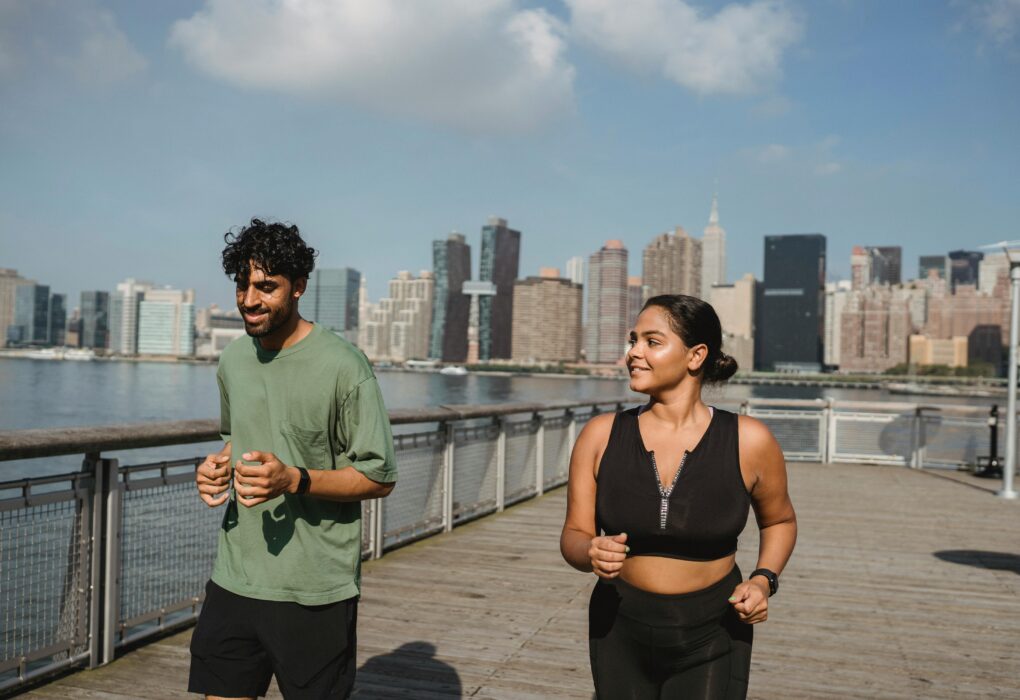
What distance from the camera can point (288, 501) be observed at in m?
2.33

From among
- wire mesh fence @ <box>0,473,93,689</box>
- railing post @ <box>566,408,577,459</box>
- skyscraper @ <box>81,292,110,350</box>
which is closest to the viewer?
wire mesh fence @ <box>0,473,93,689</box>

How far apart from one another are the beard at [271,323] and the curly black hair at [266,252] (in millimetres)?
93

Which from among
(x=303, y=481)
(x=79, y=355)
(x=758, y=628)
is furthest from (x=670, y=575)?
(x=79, y=355)

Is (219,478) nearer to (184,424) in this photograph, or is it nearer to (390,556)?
(184,424)

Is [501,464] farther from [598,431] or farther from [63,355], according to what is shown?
[63,355]

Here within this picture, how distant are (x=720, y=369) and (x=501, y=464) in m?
6.87

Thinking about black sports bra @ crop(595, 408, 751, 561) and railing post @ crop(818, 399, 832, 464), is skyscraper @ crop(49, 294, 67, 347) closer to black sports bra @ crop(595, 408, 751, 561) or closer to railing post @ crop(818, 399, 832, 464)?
railing post @ crop(818, 399, 832, 464)

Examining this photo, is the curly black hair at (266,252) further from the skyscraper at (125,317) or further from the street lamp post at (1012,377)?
the skyscraper at (125,317)

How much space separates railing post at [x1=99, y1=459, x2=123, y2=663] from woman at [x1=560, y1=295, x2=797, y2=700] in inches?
101

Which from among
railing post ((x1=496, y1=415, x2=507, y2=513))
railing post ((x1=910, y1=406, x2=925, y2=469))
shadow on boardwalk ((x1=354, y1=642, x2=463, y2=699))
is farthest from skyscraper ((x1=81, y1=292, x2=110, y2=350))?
shadow on boardwalk ((x1=354, y1=642, x2=463, y2=699))

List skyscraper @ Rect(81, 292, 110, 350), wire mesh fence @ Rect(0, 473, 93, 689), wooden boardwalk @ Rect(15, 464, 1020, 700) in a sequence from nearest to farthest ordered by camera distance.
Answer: wire mesh fence @ Rect(0, 473, 93, 689)
wooden boardwalk @ Rect(15, 464, 1020, 700)
skyscraper @ Rect(81, 292, 110, 350)

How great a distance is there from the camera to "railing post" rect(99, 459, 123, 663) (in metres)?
4.06

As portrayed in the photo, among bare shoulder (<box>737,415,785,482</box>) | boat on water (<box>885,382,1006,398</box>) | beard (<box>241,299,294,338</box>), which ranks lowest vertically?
boat on water (<box>885,382,1006,398</box>)

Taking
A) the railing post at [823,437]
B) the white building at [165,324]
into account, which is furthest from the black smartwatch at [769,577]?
the white building at [165,324]
